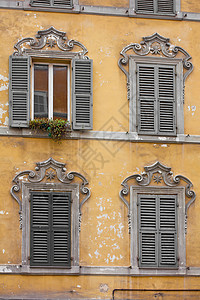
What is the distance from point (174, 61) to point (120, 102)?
5.38 ft

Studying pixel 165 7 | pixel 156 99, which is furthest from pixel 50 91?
pixel 165 7

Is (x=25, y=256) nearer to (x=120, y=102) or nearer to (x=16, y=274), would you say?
(x=16, y=274)

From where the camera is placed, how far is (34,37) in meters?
22.3

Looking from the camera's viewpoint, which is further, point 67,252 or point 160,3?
point 160,3

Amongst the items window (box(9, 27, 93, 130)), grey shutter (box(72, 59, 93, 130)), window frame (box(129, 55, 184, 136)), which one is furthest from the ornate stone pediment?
window (box(9, 27, 93, 130))

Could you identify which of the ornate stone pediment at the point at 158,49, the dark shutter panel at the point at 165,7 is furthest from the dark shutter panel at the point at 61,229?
the dark shutter panel at the point at 165,7

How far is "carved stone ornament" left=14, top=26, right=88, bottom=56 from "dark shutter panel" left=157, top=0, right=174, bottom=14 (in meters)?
2.13

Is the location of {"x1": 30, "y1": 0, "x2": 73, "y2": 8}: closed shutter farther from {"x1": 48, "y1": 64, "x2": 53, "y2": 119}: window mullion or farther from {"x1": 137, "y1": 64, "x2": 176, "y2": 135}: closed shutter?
{"x1": 137, "y1": 64, "x2": 176, "y2": 135}: closed shutter

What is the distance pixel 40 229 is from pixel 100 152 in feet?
7.26

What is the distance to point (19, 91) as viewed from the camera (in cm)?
2197

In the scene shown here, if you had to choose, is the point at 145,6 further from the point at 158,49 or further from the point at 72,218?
the point at 72,218

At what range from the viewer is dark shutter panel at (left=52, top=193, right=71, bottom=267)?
21391 millimetres

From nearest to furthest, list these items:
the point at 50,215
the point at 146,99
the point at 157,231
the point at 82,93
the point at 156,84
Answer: the point at 50,215
the point at 157,231
the point at 82,93
the point at 146,99
the point at 156,84

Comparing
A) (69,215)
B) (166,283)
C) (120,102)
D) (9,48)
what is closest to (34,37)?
(9,48)
